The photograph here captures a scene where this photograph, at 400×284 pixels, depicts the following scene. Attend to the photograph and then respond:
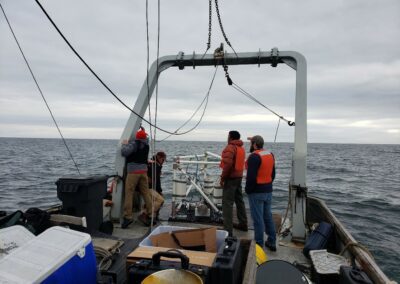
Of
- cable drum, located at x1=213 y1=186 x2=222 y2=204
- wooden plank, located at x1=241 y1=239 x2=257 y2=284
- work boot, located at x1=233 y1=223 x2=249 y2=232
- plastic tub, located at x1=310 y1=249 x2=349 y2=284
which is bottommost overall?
work boot, located at x1=233 y1=223 x2=249 y2=232

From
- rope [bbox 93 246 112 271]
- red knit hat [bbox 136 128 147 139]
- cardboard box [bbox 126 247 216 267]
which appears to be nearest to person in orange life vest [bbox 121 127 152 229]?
red knit hat [bbox 136 128 147 139]

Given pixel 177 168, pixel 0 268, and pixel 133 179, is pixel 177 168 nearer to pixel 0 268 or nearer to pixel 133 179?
pixel 133 179

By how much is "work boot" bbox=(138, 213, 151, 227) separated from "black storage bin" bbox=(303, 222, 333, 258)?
3.08 metres

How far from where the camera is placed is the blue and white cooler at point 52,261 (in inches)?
72.2

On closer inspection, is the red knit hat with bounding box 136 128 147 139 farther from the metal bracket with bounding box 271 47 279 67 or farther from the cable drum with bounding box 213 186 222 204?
the metal bracket with bounding box 271 47 279 67

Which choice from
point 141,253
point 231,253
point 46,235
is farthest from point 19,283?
point 231,253

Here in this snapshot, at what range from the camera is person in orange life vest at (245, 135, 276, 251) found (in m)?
5.18

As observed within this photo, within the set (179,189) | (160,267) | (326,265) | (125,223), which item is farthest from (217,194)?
(160,267)

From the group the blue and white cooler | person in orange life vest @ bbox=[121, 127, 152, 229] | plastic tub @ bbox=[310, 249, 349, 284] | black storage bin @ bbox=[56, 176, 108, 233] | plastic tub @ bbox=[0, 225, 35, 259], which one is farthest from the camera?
person in orange life vest @ bbox=[121, 127, 152, 229]

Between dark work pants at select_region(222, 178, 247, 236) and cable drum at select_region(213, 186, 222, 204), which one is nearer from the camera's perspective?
dark work pants at select_region(222, 178, 247, 236)

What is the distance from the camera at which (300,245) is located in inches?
215

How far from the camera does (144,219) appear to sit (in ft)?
21.2

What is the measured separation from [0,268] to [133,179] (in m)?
4.43

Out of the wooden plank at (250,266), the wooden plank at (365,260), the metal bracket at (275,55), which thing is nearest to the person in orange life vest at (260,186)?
the wooden plank at (365,260)
